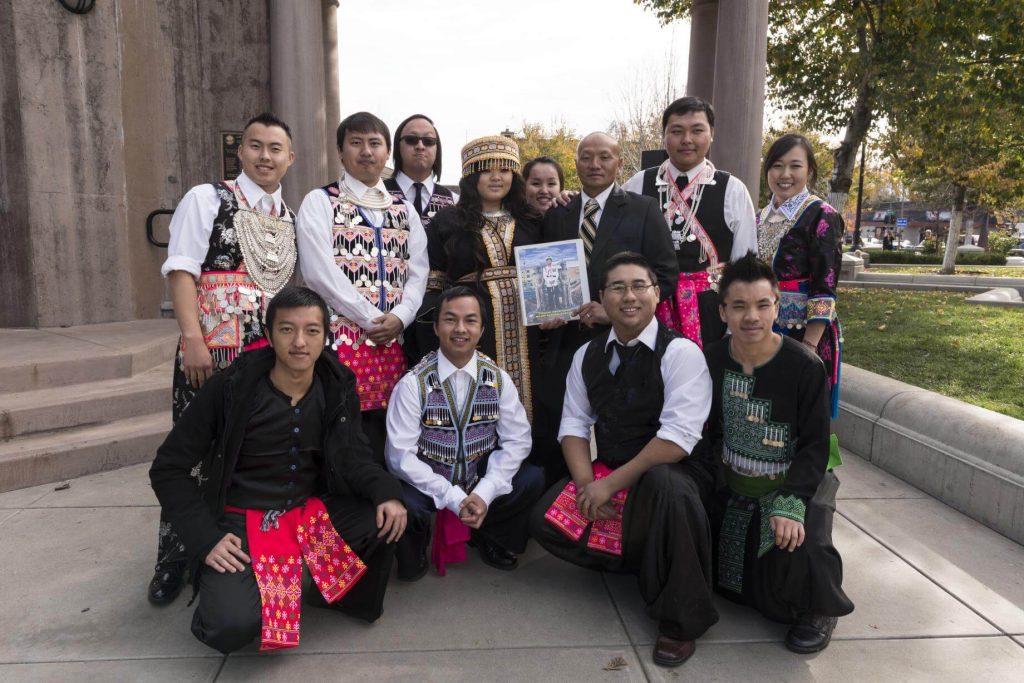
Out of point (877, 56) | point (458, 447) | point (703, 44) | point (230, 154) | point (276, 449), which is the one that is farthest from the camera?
point (877, 56)

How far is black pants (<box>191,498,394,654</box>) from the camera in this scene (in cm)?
252

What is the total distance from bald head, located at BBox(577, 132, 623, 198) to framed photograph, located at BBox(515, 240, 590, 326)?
0.38 meters

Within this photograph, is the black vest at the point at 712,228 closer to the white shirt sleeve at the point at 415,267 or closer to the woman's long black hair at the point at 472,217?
the woman's long black hair at the point at 472,217

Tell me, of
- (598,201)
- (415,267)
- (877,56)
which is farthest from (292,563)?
(877,56)

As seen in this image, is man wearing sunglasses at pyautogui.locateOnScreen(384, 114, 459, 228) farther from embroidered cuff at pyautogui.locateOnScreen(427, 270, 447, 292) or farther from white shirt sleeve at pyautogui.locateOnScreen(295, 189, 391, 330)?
white shirt sleeve at pyautogui.locateOnScreen(295, 189, 391, 330)

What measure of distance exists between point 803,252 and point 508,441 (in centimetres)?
186

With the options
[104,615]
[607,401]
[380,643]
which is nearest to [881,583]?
[607,401]

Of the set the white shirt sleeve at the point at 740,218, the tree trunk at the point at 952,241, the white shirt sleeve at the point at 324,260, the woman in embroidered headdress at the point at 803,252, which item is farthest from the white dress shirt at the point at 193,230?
the tree trunk at the point at 952,241

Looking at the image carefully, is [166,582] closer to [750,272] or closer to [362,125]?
[362,125]

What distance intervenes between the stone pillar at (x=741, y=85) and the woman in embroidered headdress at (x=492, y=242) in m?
4.09

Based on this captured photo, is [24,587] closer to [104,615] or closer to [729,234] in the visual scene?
[104,615]

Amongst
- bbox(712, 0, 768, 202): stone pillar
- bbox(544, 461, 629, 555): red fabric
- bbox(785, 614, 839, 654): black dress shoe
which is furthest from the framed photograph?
bbox(712, 0, 768, 202): stone pillar

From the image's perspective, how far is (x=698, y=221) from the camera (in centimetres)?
372

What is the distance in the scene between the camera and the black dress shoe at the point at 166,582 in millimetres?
3006
